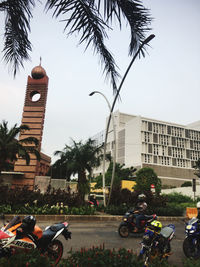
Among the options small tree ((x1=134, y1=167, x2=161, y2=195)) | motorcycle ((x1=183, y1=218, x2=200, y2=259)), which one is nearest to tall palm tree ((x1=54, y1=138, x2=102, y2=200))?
→ small tree ((x1=134, y1=167, x2=161, y2=195))

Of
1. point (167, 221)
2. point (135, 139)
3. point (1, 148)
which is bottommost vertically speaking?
point (167, 221)

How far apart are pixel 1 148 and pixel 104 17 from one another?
21520 mm

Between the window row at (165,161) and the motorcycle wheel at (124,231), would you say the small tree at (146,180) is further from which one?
the motorcycle wheel at (124,231)

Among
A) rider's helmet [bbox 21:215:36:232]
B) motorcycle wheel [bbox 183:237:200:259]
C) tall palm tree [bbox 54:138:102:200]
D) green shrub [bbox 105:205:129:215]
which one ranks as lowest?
green shrub [bbox 105:205:129:215]

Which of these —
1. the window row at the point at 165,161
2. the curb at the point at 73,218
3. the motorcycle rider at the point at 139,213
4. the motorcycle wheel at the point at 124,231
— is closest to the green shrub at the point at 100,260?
the motorcycle rider at the point at 139,213

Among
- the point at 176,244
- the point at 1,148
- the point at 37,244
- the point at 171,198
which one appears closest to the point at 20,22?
the point at 37,244

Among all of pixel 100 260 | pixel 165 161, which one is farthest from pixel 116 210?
pixel 165 161

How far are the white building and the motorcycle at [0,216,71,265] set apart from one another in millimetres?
71157

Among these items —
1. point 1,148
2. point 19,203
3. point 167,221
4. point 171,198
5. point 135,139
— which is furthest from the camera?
point 135,139

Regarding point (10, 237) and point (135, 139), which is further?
point (135, 139)

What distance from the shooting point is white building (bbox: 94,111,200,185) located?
75875 mm

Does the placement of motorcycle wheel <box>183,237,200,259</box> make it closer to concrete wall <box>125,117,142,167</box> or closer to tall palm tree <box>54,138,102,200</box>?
tall palm tree <box>54,138,102,200</box>

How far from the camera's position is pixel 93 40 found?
14.1 ft

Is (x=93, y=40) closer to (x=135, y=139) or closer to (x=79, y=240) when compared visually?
(x=79, y=240)
